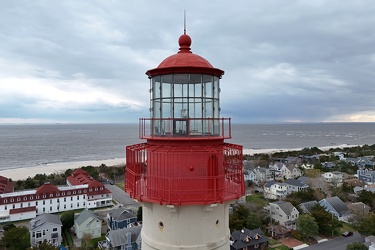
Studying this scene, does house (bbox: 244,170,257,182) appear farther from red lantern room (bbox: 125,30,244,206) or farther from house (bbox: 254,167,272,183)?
red lantern room (bbox: 125,30,244,206)

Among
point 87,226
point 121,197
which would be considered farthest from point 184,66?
point 121,197

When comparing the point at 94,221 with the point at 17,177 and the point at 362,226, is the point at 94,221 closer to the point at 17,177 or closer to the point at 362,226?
the point at 362,226

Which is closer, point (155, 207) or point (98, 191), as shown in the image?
point (155, 207)

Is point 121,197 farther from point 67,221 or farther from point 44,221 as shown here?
point 44,221

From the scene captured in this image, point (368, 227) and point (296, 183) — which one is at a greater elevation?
point (296, 183)

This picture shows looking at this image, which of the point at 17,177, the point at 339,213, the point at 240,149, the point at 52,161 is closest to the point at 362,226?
the point at 339,213

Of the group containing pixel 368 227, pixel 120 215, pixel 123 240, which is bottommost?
pixel 123 240
